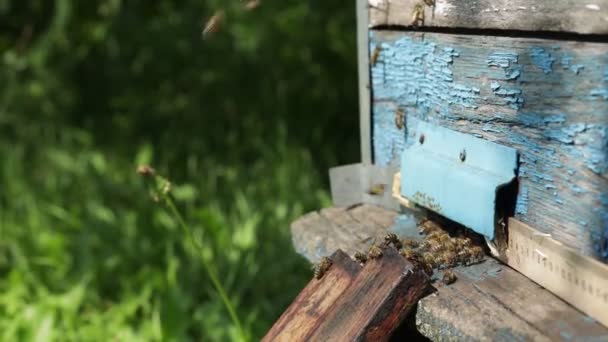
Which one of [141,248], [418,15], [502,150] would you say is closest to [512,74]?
[502,150]

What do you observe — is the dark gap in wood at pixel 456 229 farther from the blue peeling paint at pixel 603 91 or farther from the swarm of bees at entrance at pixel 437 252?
the blue peeling paint at pixel 603 91

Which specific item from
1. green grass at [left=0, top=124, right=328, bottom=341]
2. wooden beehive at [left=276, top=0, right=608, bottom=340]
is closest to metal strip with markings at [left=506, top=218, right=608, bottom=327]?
wooden beehive at [left=276, top=0, right=608, bottom=340]

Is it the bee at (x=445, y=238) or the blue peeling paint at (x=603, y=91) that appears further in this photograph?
the bee at (x=445, y=238)

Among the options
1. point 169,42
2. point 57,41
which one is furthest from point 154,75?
point 57,41

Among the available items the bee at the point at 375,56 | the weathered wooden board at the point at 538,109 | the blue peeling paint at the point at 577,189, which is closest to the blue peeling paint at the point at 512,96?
the weathered wooden board at the point at 538,109

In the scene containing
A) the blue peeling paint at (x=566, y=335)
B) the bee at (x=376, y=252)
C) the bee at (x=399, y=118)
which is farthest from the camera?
the bee at (x=399, y=118)

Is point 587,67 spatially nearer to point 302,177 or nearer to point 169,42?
point 302,177
